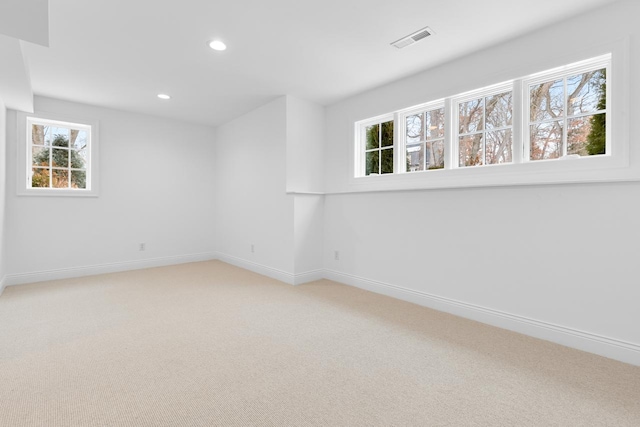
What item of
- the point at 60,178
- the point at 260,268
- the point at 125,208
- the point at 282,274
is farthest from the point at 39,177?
the point at 282,274

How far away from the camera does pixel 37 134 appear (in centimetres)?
425

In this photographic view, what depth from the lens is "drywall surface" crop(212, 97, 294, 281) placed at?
4.21 m

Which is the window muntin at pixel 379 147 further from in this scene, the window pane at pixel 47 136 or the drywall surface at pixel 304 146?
the window pane at pixel 47 136

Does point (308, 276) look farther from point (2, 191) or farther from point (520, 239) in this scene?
point (2, 191)

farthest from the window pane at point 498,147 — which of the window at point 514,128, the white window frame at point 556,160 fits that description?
the white window frame at point 556,160

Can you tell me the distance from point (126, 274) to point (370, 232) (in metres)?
3.69

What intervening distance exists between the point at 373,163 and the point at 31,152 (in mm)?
4697

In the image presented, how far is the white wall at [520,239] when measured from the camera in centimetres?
216

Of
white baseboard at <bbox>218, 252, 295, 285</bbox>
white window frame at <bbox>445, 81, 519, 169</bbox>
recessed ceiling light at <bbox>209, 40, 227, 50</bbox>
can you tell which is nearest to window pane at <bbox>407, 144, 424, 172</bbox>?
white window frame at <bbox>445, 81, 519, 169</bbox>

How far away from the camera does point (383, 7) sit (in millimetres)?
2268

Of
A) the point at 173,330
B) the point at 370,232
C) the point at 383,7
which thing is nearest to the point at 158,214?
the point at 173,330

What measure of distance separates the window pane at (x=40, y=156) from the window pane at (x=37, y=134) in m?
0.10

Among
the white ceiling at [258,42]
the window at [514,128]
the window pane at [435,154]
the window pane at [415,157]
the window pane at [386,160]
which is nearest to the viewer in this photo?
the white ceiling at [258,42]

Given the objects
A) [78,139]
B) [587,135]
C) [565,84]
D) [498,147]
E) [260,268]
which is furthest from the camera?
[260,268]
